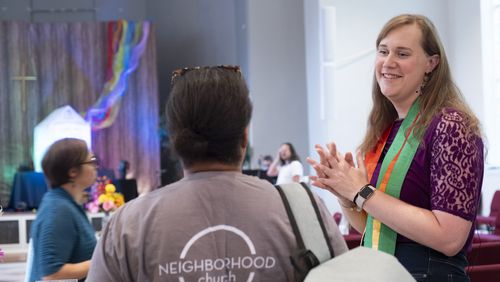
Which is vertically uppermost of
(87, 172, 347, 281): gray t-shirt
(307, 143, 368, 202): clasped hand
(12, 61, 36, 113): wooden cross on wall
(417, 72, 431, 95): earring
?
(12, 61, 36, 113): wooden cross on wall

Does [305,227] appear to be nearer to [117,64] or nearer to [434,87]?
[434,87]

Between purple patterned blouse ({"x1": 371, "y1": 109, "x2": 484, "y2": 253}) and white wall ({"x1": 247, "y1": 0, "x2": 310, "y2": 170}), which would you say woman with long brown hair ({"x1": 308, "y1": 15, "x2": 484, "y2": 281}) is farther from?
white wall ({"x1": 247, "y1": 0, "x2": 310, "y2": 170})

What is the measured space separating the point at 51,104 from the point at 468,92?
8014 mm

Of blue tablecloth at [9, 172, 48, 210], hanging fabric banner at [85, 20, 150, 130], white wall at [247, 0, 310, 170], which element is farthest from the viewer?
hanging fabric banner at [85, 20, 150, 130]

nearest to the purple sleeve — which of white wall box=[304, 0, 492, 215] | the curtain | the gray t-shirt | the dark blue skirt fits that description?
the dark blue skirt

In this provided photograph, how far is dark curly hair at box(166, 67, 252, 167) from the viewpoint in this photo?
160 cm

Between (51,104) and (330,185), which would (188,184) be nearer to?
(330,185)

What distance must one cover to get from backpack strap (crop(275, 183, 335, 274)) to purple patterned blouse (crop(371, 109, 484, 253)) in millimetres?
520

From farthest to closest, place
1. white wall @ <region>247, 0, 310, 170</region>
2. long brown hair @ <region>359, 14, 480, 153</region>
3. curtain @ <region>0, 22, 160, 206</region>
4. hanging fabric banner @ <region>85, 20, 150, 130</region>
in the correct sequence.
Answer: hanging fabric banner @ <region>85, 20, 150, 130</region>, curtain @ <region>0, 22, 160, 206</region>, white wall @ <region>247, 0, 310, 170</region>, long brown hair @ <region>359, 14, 480, 153</region>

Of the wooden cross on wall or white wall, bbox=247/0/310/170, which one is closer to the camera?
white wall, bbox=247/0/310/170

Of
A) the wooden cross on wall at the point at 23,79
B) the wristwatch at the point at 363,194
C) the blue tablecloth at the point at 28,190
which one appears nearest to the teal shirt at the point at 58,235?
the wristwatch at the point at 363,194

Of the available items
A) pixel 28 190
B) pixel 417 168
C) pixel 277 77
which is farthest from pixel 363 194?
pixel 277 77

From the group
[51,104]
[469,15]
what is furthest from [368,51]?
[51,104]

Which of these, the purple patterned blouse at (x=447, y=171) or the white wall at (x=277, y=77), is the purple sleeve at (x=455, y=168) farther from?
the white wall at (x=277, y=77)
